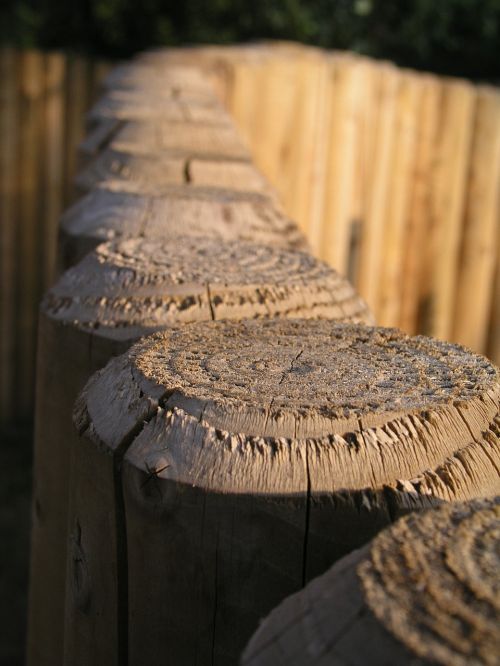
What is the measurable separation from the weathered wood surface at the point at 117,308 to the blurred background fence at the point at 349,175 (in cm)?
249

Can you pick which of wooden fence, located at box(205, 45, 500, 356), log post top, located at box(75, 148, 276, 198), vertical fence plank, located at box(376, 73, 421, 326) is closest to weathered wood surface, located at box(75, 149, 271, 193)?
log post top, located at box(75, 148, 276, 198)

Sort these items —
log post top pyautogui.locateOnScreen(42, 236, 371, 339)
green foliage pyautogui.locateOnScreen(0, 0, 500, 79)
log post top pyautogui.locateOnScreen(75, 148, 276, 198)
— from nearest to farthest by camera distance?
log post top pyautogui.locateOnScreen(42, 236, 371, 339)
log post top pyautogui.locateOnScreen(75, 148, 276, 198)
green foliage pyautogui.locateOnScreen(0, 0, 500, 79)

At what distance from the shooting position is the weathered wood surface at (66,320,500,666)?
31.4 inches

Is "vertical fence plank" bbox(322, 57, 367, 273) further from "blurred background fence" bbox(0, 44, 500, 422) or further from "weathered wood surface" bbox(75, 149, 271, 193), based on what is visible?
"weathered wood surface" bbox(75, 149, 271, 193)

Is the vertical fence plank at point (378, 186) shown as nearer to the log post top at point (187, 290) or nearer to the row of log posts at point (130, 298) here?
the row of log posts at point (130, 298)

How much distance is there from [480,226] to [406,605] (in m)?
4.34

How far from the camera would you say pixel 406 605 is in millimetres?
605

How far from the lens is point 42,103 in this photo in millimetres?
4648

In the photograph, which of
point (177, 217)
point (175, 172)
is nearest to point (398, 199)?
point (175, 172)

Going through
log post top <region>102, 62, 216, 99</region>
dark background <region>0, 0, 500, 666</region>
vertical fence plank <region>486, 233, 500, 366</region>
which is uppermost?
dark background <region>0, 0, 500, 666</region>

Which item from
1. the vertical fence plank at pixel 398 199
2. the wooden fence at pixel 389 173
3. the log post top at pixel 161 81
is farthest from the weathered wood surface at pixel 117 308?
the vertical fence plank at pixel 398 199

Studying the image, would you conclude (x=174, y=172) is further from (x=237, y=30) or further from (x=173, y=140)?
(x=237, y=30)

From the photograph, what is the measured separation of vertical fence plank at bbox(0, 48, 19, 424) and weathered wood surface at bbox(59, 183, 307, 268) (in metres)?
3.01

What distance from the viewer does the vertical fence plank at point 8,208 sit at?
4570 mm
